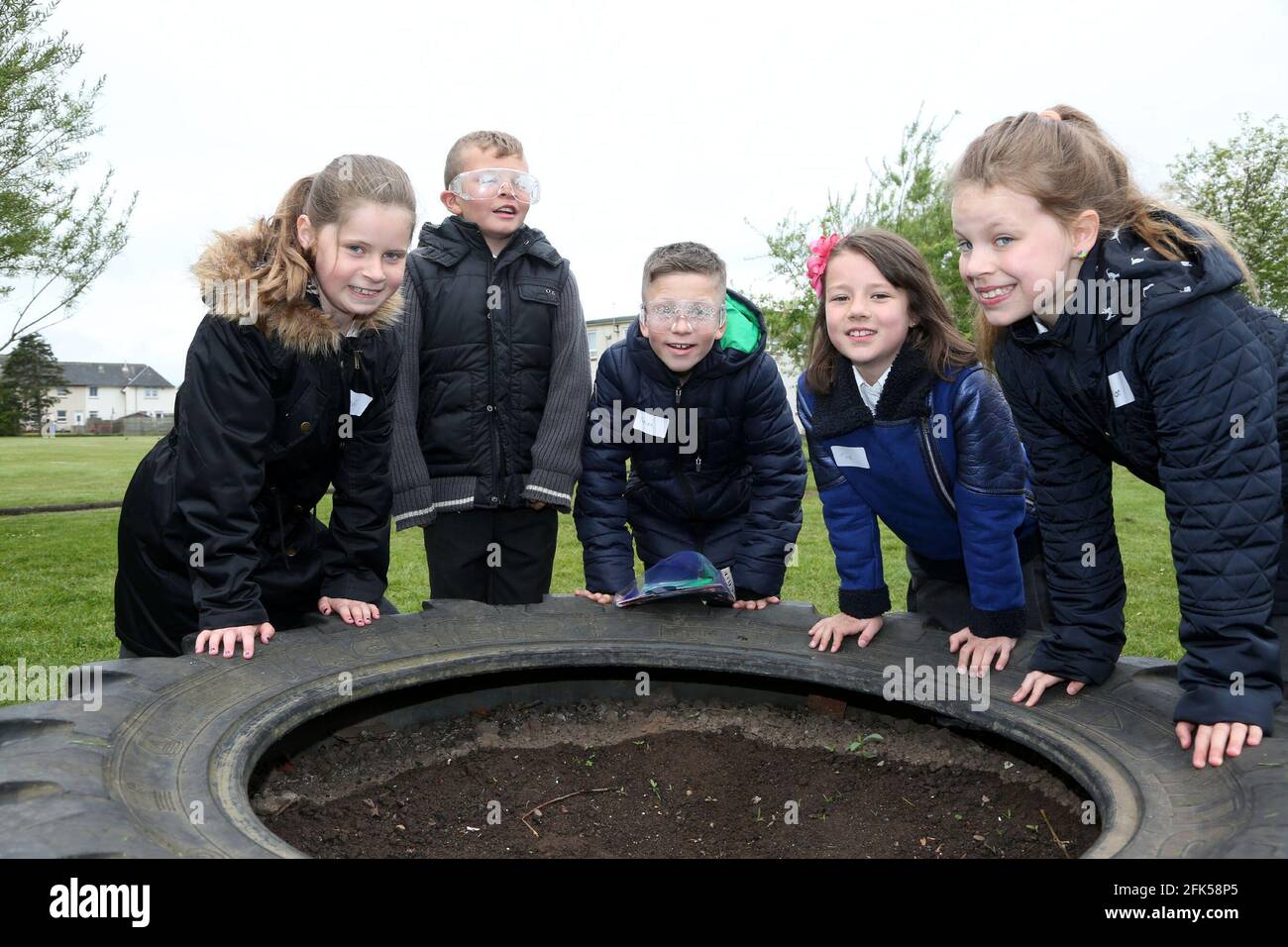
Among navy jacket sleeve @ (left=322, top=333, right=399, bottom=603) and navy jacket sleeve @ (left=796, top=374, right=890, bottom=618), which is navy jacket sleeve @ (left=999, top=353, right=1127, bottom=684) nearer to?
navy jacket sleeve @ (left=796, top=374, right=890, bottom=618)

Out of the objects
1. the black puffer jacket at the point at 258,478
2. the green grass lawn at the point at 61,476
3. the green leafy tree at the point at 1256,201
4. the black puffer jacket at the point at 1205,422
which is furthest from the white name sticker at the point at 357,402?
the green leafy tree at the point at 1256,201

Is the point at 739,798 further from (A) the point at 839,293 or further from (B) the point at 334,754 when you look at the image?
(A) the point at 839,293

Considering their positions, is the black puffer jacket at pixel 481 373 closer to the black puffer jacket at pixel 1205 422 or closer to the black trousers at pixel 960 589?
the black trousers at pixel 960 589

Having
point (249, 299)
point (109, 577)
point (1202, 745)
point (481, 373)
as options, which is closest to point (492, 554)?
Result: point (481, 373)

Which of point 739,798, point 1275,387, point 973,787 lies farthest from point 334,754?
point 1275,387

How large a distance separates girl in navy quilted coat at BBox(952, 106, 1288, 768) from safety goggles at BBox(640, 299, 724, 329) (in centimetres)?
90

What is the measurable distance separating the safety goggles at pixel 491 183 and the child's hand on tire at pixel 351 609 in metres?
1.41

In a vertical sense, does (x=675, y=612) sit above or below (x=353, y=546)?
below

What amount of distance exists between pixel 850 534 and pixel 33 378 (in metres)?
53.4

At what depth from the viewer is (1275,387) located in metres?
1.98

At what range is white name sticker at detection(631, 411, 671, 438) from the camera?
10.6 feet
